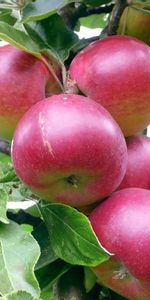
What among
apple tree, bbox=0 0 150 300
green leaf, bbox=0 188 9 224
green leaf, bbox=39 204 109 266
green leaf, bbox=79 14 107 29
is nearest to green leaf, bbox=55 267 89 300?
apple tree, bbox=0 0 150 300

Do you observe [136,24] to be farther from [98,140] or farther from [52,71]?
[98,140]

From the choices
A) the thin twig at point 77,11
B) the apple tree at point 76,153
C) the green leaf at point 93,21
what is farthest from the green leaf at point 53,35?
the green leaf at point 93,21

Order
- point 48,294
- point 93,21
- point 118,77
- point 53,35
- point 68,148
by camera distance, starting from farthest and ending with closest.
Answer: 1. point 93,21
2. point 48,294
3. point 53,35
4. point 118,77
5. point 68,148

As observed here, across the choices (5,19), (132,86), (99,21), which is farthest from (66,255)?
(99,21)

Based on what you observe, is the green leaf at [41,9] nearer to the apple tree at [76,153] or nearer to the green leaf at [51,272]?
the apple tree at [76,153]

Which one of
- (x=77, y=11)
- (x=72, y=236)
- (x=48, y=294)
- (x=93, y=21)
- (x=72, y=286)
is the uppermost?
(x=77, y=11)

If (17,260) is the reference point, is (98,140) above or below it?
above

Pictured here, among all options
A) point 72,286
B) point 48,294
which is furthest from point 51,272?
point 48,294

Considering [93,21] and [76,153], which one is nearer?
[76,153]

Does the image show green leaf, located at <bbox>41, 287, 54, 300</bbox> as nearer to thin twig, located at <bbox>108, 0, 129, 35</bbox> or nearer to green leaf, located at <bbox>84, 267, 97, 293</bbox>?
green leaf, located at <bbox>84, 267, 97, 293</bbox>
